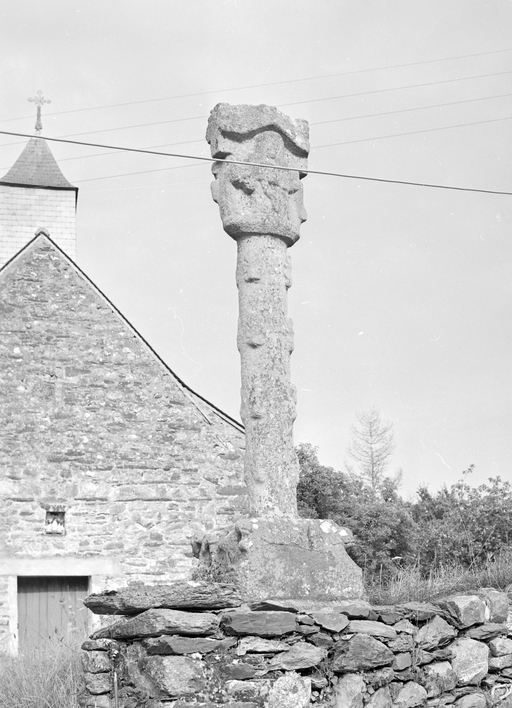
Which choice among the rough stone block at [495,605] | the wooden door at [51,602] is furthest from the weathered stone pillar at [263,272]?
the wooden door at [51,602]

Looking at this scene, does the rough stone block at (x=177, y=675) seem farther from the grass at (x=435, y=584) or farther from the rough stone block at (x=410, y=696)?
the grass at (x=435, y=584)

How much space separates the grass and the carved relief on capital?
2.74 m

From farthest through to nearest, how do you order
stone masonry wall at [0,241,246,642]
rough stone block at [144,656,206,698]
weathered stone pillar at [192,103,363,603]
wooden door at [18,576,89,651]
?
stone masonry wall at [0,241,246,642] → wooden door at [18,576,89,651] → weathered stone pillar at [192,103,363,603] → rough stone block at [144,656,206,698]

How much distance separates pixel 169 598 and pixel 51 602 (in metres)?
8.20

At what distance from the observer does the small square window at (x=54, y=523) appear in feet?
42.4

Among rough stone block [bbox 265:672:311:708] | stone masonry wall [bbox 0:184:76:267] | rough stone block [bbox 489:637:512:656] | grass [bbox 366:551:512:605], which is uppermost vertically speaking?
stone masonry wall [bbox 0:184:76:267]

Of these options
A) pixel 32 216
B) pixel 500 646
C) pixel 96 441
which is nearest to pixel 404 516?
pixel 96 441

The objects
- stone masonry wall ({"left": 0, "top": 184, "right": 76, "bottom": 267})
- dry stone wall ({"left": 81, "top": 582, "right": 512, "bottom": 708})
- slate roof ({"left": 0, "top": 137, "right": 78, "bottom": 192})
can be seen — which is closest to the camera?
dry stone wall ({"left": 81, "top": 582, "right": 512, "bottom": 708})

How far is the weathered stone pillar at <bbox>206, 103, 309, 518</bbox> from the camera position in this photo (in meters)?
6.33

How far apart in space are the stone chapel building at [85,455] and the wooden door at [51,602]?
0.01m

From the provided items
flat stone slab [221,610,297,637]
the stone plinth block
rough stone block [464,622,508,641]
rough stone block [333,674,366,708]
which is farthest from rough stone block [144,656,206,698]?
rough stone block [464,622,508,641]

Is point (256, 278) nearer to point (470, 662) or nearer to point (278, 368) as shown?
point (278, 368)

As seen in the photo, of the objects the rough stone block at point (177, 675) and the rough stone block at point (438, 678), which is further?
the rough stone block at point (438, 678)

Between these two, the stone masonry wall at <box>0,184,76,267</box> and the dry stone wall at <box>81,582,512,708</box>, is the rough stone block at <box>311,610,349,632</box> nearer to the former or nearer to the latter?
the dry stone wall at <box>81,582,512,708</box>
